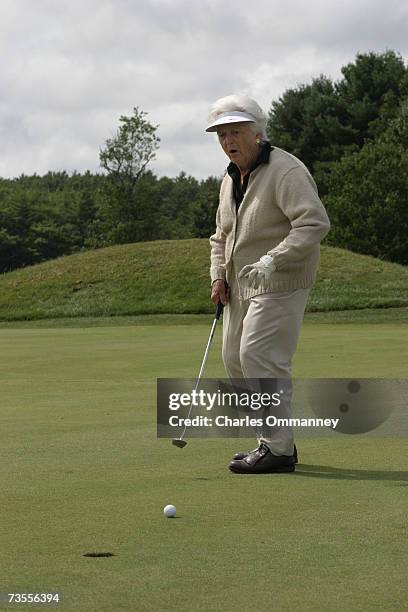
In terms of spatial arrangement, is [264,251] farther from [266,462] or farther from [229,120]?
[266,462]

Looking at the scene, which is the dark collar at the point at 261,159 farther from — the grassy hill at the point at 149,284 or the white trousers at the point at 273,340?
the grassy hill at the point at 149,284

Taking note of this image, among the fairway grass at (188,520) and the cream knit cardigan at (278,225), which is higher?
the cream knit cardigan at (278,225)

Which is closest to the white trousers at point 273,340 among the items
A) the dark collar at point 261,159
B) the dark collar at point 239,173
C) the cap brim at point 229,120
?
the dark collar at point 239,173

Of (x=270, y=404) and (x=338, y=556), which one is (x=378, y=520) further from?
(x=270, y=404)

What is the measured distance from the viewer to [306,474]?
633cm

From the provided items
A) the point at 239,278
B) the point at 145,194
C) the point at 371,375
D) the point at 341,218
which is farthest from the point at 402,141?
the point at 239,278

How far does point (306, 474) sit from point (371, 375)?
21.4ft

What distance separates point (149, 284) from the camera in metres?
40.0

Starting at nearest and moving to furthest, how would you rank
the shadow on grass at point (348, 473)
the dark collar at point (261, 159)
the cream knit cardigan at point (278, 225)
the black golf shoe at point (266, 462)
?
1. the shadow on grass at point (348, 473)
2. the black golf shoe at point (266, 462)
3. the cream knit cardigan at point (278, 225)
4. the dark collar at point (261, 159)

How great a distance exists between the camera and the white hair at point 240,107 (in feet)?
22.2

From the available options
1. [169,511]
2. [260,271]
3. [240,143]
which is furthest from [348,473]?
[240,143]

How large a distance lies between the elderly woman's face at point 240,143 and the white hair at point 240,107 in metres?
0.05

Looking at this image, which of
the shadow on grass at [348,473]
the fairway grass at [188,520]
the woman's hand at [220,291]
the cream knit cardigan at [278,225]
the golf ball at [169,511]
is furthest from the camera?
the woman's hand at [220,291]

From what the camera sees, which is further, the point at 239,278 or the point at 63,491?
the point at 239,278
